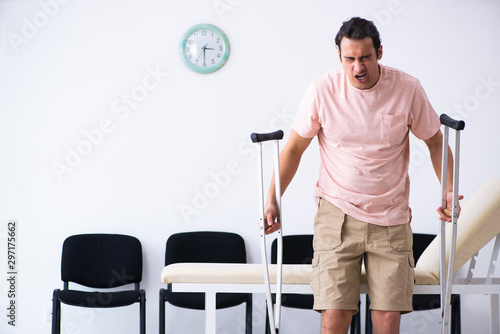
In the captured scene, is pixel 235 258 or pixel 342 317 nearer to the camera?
pixel 342 317

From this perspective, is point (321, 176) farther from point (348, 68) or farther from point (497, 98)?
point (497, 98)

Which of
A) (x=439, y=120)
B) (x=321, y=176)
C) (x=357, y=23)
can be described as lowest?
(x=321, y=176)

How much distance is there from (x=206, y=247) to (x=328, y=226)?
5.63ft

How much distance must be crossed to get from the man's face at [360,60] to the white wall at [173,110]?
177 centimetres

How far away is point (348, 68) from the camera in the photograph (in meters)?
1.95

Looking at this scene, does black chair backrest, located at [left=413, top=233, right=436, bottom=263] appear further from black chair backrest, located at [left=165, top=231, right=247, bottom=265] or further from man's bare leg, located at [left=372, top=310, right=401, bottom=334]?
man's bare leg, located at [left=372, top=310, right=401, bottom=334]

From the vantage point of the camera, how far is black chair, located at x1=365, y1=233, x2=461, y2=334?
3.14 m

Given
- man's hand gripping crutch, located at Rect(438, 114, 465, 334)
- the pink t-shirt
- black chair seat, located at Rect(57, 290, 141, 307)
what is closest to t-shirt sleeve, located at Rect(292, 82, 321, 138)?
the pink t-shirt

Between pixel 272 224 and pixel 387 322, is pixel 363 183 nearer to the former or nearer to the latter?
pixel 272 224

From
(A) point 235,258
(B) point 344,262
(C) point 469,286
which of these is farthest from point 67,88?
(C) point 469,286

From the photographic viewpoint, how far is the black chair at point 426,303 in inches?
124

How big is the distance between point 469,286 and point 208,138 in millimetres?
2002

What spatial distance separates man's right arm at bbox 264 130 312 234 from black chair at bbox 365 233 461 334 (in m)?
1.37

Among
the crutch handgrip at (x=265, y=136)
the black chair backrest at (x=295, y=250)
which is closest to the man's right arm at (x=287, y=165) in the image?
the crutch handgrip at (x=265, y=136)
